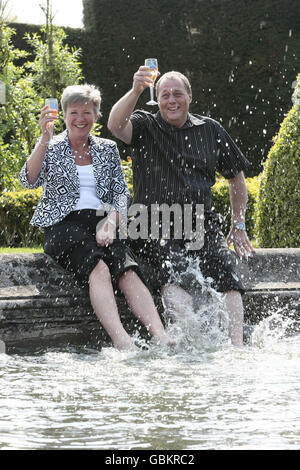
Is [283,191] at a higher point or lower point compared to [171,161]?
lower

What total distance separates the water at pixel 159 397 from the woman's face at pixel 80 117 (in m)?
1.09

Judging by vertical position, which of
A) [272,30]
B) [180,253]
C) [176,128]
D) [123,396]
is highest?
[272,30]

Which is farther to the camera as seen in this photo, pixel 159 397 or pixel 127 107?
pixel 127 107

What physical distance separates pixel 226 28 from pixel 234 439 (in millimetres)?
10386

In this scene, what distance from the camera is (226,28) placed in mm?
11812

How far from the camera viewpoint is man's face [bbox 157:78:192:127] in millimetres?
3969

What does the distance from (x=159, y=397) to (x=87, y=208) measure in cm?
142

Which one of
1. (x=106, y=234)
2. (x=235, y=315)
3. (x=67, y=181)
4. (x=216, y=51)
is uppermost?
(x=216, y=51)

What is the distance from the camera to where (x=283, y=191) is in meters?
5.60

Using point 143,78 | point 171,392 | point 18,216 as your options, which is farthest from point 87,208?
point 18,216

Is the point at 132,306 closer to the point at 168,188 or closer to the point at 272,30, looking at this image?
the point at 168,188


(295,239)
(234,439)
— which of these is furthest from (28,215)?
(234,439)

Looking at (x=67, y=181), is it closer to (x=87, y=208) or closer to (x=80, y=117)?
(x=87, y=208)

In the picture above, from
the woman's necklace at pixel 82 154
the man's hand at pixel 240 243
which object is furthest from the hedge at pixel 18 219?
the woman's necklace at pixel 82 154
